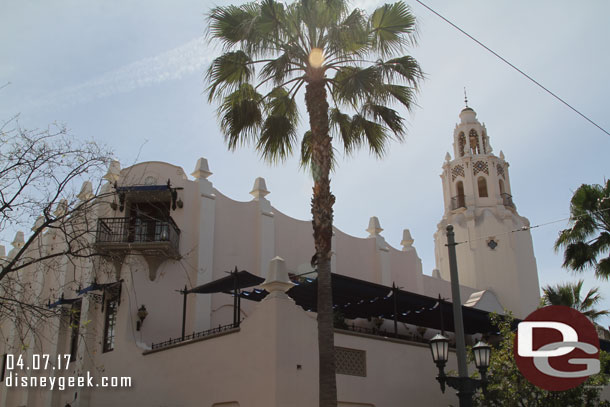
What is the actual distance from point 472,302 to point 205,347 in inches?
505

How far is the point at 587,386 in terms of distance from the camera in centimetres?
1462

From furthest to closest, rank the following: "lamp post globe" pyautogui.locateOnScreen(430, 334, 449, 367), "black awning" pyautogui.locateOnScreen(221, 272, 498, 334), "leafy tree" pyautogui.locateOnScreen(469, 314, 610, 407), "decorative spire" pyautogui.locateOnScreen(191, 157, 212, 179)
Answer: "decorative spire" pyautogui.locateOnScreen(191, 157, 212, 179)
"black awning" pyautogui.locateOnScreen(221, 272, 498, 334)
"leafy tree" pyautogui.locateOnScreen(469, 314, 610, 407)
"lamp post globe" pyautogui.locateOnScreen(430, 334, 449, 367)

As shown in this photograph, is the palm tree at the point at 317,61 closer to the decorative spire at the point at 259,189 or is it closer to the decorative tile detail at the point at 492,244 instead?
the decorative spire at the point at 259,189

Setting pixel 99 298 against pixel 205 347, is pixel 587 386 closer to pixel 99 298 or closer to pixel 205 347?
pixel 205 347

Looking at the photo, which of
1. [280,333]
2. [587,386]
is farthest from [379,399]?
[587,386]

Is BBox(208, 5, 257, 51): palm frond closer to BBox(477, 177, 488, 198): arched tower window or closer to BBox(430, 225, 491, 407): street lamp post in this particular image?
BBox(430, 225, 491, 407): street lamp post

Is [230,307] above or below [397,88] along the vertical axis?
below

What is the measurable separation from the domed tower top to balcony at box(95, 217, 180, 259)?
1966cm

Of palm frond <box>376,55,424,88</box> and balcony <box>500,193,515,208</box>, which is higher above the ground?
balcony <box>500,193,515,208</box>

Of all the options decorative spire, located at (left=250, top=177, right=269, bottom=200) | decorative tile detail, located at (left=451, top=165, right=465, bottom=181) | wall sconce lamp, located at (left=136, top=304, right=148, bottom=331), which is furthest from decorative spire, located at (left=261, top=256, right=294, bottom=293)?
decorative tile detail, located at (left=451, top=165, right=465, bottom=181)

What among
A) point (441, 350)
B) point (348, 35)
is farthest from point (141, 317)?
point (348, 35)

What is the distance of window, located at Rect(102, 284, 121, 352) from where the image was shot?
19.9 m

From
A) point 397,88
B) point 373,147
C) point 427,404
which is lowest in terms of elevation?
point 427,404

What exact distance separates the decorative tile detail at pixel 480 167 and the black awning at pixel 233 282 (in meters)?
19.5
